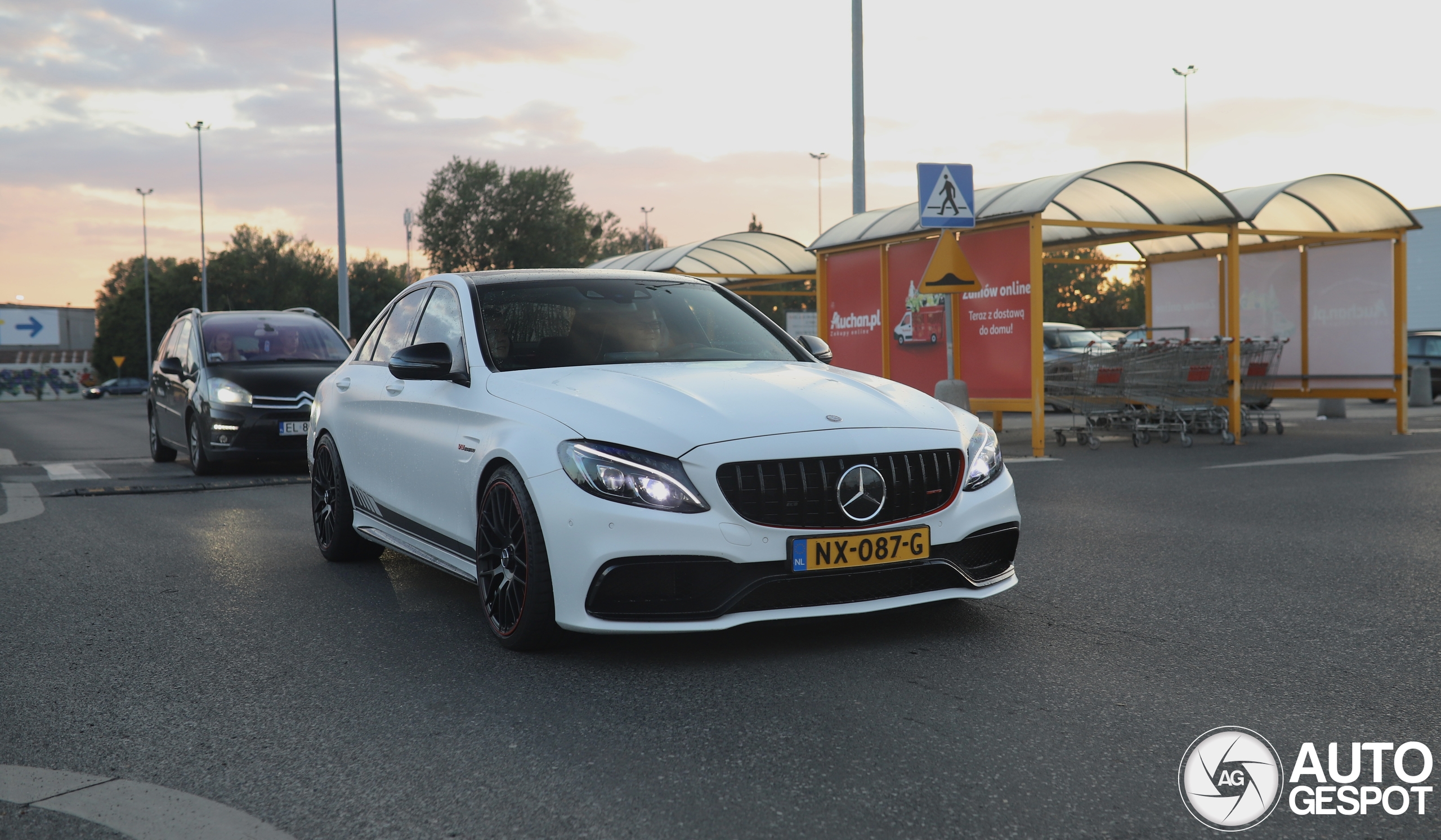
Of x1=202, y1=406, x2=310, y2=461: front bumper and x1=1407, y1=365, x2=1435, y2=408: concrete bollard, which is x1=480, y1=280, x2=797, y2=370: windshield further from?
x1=1407, y1=365, x2=1435, y2=408: concrete bollard

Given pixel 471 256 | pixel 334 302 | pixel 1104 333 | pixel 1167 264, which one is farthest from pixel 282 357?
pixel 334 302

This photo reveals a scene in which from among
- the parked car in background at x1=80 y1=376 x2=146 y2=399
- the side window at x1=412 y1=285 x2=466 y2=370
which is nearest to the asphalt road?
the side window at x1=412 y1=285 x2=466 y2=370

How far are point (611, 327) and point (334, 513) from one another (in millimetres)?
2229

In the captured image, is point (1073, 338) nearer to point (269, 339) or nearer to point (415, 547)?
point (269, 339)

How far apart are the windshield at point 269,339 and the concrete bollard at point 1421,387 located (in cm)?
2148

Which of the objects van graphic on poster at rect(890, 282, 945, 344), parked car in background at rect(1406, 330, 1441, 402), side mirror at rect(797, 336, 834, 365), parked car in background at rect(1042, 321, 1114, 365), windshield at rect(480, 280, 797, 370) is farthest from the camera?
parked car in background at rect(1406, 330, 1441, 402)

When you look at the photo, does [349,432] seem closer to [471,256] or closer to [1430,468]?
[1430,468]

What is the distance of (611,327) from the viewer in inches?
224

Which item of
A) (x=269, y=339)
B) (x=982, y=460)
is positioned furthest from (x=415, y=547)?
(x=269, y=339)

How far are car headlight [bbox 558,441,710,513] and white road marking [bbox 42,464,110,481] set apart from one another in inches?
375

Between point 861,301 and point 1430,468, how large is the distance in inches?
310

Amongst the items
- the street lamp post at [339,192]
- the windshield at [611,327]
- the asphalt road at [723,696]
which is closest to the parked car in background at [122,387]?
the street lamp post at [339,192]

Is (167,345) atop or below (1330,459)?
atop

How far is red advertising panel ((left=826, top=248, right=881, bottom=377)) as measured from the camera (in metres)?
17.5
